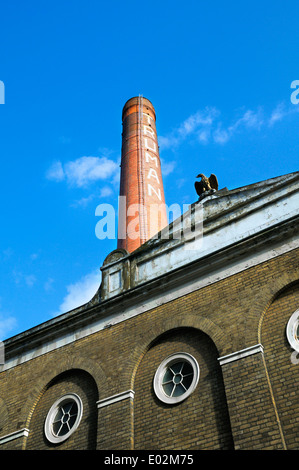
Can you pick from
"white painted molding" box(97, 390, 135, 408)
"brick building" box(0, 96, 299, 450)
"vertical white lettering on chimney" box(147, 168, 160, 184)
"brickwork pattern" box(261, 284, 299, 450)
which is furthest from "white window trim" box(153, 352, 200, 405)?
"vertical white lettering on chimney" box(147, 168, 160, 184)

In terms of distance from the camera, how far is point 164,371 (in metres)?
10.9

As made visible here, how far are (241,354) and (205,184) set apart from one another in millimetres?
5363

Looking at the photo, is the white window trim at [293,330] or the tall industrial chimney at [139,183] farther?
the tall industrial chimney at [139,183]

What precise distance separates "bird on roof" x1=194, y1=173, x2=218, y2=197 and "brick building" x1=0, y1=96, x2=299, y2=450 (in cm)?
64

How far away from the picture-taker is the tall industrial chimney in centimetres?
2347

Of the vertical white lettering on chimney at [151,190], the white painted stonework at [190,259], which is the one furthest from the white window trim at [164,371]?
the vertical white lettering on chimney at [151,190]

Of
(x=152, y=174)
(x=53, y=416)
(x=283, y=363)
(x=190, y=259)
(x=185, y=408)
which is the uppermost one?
(x=152, y=174)

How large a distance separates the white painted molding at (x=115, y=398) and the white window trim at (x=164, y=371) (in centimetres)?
60

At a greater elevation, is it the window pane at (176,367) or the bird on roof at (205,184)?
the bird on roof at (205,184)

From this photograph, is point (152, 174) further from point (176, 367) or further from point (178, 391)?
point (178, 391)

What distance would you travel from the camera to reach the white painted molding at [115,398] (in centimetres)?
1097

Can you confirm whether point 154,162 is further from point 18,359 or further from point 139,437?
point 139,437

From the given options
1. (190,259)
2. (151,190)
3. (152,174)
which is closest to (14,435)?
(190,259)

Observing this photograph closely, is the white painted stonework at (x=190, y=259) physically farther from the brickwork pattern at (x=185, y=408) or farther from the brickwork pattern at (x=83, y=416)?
the brickwork pattern at (x=185, y=408)
